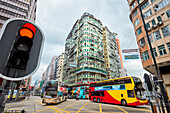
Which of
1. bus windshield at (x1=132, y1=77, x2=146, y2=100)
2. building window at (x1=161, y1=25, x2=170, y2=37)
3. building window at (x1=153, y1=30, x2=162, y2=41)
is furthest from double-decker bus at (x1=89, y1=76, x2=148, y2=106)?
building window at (x1=161, y1=25, x2=170, y2=37)

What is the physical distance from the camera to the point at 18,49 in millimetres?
1757

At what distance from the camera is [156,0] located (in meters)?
15.9

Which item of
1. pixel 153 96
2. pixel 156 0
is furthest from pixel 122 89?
pixel 156 0

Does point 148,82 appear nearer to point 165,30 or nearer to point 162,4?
point 165,30

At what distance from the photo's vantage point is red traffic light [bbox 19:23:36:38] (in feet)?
6.07

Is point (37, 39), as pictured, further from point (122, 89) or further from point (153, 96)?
point (122, 89)

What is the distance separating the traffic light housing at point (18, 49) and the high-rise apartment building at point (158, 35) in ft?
55.1

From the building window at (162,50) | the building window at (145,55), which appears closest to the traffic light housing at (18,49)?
the building window at (162,50)

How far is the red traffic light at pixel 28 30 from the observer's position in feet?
6.07

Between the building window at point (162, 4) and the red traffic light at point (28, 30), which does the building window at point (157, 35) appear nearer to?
the building window at point (162, 4)

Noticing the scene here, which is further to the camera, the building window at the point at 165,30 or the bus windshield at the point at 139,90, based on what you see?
the building window at the point at 165,30

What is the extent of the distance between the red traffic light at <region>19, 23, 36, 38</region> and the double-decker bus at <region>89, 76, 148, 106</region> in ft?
47.3

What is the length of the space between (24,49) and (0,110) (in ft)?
3.43

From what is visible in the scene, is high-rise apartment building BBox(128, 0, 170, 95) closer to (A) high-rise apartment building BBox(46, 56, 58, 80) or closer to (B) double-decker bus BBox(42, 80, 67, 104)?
(B) double-decker bus BBox(42, 80, 67, 104)
